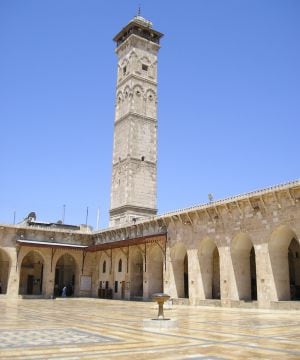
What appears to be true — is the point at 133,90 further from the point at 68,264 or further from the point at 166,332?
the point at 166,332

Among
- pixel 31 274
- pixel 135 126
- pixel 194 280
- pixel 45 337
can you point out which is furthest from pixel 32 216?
pixel 45 337

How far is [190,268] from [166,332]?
15.8 meters

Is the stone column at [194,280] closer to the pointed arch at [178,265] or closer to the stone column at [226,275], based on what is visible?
the pointed arch at [178,265]

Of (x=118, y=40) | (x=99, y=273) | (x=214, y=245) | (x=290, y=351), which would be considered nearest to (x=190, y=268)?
(x=214, y=245)

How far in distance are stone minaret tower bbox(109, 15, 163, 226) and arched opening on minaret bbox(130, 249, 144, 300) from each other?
160 inches

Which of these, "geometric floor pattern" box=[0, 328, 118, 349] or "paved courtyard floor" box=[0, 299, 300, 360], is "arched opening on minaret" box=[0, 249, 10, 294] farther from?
"geometric floor pattern" box=[0, 328, 118, 349]

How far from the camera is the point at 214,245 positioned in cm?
2420

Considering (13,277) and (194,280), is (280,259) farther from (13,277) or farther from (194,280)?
(13,277)

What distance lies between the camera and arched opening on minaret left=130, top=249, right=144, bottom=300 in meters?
30.5

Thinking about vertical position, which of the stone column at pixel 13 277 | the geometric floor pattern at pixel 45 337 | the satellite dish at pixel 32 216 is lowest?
the geometric floor pattern at pixel 45 337

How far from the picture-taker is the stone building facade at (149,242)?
776 inches

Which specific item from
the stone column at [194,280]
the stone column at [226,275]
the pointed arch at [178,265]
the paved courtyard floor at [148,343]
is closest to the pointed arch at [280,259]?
the stone column at [226,275]

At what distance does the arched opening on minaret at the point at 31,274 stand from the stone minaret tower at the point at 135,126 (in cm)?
854

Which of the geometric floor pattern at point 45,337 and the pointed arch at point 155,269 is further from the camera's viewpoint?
the pointed arch at point 155,269
